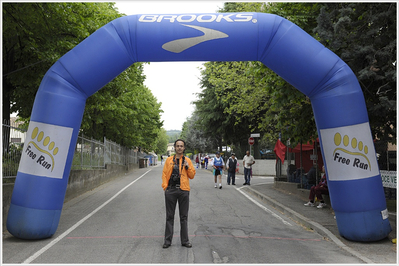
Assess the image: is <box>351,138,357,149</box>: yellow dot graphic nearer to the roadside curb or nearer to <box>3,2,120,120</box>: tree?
the roadside curb

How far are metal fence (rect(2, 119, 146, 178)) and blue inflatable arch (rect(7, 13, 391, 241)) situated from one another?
218 centimetres

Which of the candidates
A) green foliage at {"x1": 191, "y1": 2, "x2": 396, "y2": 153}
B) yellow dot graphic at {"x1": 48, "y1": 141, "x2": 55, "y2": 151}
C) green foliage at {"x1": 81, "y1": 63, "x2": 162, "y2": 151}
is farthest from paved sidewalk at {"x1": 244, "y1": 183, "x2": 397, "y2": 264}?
green foliage at {"x1": 81, "y1": 63, "x2": 162, "y2": 151}

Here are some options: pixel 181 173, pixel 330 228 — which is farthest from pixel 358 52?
pixel 181 173

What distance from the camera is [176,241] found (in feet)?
22.0

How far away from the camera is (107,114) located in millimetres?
23703

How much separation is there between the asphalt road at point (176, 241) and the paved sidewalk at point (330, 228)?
0.65 ft

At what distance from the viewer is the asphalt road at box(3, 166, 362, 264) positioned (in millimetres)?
5680

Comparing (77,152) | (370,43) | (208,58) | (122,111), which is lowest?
(77,152)

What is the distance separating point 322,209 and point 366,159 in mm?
4009

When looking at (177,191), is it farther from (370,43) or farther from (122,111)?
(122,111)

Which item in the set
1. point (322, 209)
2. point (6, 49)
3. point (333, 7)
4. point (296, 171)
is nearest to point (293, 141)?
point (322, 209)

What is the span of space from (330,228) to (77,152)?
1080 centimetres

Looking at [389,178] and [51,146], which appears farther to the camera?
[389,178]

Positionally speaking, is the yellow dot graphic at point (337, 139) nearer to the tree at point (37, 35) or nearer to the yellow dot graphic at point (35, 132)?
the yellow dot graphic at point (35, 132)
